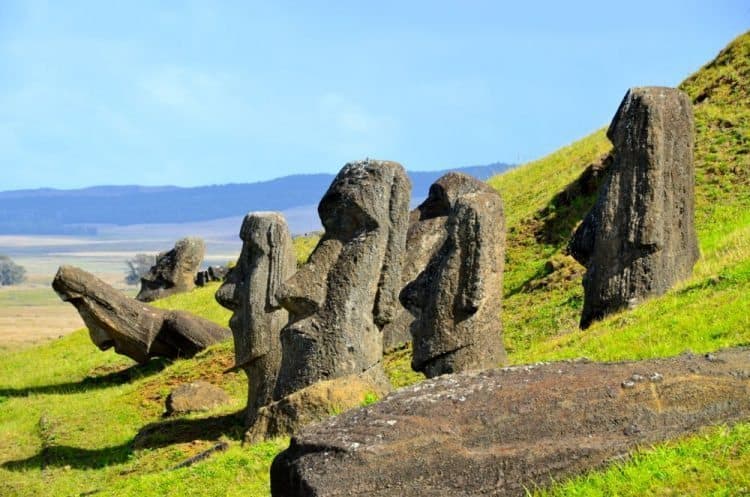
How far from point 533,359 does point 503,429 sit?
7539 mm

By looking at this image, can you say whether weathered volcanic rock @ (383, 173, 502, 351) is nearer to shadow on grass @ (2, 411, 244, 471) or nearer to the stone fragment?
the stone fragment

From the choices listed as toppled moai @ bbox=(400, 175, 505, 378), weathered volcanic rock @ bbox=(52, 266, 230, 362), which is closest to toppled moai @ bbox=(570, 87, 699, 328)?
toppled moai @ bbox=(400, 175, 505, 378)

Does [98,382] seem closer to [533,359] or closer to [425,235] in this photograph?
[425,235]

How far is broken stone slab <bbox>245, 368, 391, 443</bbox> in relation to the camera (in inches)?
640

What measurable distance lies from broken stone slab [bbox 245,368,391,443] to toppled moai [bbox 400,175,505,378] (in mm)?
1298

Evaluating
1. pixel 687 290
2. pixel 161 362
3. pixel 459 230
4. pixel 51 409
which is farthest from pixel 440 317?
pixel 161 362

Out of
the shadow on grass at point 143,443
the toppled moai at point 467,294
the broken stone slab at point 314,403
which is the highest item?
the toppled moai at point 467,294

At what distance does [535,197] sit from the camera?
116 feet

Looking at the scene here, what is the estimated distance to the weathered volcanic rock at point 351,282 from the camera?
56.0 feet

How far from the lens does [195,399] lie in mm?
23750

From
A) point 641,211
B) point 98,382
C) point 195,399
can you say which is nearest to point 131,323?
point 98,382

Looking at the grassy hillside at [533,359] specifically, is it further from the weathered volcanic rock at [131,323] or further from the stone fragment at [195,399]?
the weathered volcanic rock at [131,323]

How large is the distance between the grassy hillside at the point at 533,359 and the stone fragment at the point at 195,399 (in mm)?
410

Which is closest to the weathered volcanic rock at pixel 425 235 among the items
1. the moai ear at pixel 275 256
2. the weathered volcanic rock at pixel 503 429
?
the moai ear at pixel 275 256
